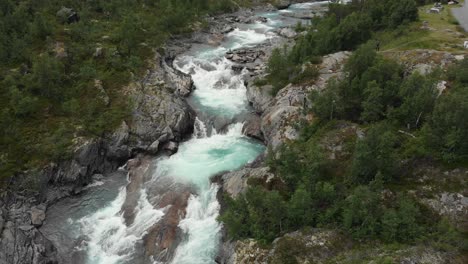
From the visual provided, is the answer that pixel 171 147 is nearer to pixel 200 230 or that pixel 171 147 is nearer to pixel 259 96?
pixel 200 230

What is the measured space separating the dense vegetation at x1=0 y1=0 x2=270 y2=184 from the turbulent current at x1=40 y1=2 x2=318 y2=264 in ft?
29.7

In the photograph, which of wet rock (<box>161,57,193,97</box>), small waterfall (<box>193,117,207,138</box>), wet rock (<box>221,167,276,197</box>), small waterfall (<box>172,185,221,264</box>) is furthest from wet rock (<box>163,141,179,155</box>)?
wet rock (<box>161,57,193,97</box>)

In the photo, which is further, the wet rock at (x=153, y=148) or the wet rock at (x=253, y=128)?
the wet rock at (x=253, y=128)

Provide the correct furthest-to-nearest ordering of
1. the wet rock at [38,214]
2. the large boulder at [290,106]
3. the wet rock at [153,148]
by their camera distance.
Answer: the wet rock at [153,148] < the large boulder at [290,106] < the wet rock at [38,214]

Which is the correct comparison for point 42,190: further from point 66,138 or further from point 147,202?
point 147,202

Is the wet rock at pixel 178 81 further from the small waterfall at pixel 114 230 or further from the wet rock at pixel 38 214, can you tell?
the wet rock at pixel 38 214

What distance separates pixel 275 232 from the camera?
34719mm

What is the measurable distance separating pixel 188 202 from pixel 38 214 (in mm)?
17790

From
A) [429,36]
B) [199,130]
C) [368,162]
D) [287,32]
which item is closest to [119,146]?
[199,130]

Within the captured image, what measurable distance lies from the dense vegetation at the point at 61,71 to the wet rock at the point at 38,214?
5.67 metres

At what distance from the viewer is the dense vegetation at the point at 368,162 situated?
106ft

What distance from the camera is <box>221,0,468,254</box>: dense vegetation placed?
32312 millimetres

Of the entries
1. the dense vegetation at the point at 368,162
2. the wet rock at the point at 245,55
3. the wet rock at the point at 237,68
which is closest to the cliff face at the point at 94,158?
the wet rock at the point at 237,68

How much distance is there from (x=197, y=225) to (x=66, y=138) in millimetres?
23495
